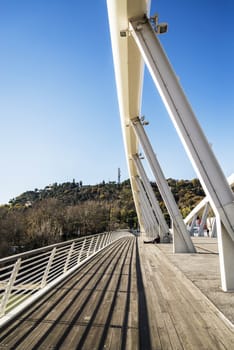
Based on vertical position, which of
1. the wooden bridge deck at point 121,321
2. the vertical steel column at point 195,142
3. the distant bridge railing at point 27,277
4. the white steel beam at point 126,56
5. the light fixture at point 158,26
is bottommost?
the wooden bridge deck at point 121,321

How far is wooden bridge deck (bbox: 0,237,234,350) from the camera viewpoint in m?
1.95

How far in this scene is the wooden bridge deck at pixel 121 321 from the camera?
6.40ft

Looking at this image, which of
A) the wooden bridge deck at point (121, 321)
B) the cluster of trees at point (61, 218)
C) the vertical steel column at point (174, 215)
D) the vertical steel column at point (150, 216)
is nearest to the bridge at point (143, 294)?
the wooden bridge deck at point (121, 321)

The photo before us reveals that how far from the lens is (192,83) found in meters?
6.45

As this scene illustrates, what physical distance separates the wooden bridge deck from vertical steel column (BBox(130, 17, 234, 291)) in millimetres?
933

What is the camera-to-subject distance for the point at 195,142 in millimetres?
3627

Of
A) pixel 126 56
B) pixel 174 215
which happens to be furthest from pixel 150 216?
pixel 126 56

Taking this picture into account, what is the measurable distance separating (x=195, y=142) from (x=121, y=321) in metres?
2.93

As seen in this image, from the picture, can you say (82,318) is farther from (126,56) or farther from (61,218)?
(61,218)

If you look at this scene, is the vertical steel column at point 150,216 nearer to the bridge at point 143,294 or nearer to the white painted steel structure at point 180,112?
the bridge at point 143,294

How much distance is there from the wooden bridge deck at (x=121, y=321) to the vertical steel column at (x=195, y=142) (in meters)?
0.93

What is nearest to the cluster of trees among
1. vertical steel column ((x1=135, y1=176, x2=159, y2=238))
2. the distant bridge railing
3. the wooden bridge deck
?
vertical steel column ((x1=135, y1=176, x2=159, y2=238))

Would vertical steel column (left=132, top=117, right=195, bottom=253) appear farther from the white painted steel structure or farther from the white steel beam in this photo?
the white painted steel structure

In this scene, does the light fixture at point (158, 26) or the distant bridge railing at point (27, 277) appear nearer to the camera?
the distant bridge railing at point (27, 277)
